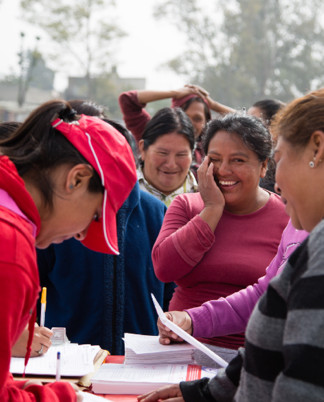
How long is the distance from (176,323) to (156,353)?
0.51ft

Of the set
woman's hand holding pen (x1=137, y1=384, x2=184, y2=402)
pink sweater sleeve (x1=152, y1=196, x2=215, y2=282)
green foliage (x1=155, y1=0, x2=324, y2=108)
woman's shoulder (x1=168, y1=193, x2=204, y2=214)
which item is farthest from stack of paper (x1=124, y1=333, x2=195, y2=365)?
green foliage (x1=155, y1=0, x2=324, y2=108)

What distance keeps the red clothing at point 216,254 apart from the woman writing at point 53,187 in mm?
778

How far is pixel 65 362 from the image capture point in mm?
1817

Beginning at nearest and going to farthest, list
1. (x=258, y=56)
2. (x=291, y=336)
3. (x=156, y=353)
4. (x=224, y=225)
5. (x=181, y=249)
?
(x=291, y=336) → (x=156, y=353) → (x=181, y=249) → (x=224, y=225) → (x=258, y=56)

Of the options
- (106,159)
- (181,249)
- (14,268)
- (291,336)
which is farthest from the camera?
(181,249)

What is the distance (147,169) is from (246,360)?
2337 mm

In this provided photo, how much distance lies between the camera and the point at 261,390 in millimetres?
1116

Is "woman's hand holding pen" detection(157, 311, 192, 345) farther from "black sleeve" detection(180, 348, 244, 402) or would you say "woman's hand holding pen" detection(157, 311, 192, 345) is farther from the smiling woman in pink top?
"black sleeve" detection(180, 348, 244, 402)

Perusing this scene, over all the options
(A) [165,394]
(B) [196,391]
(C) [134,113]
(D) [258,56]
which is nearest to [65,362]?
(A) [165,394]

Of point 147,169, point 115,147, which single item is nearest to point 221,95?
point 147,169

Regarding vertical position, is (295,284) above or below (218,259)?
above

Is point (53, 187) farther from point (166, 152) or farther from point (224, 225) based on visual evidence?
point (166, 152)

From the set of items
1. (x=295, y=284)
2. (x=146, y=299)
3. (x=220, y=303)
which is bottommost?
(x=146, y=299)

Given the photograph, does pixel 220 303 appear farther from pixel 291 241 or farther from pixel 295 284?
pixel 295 284
